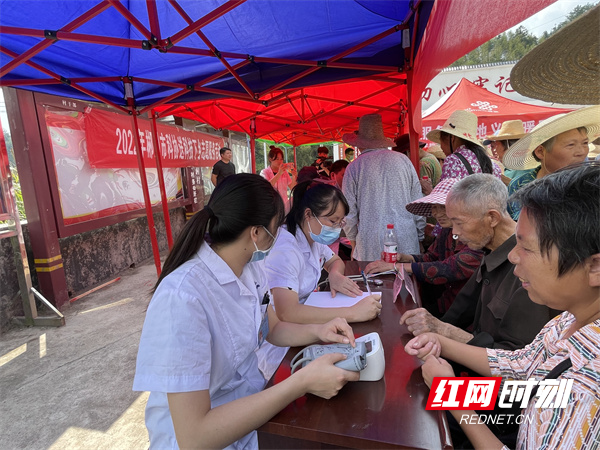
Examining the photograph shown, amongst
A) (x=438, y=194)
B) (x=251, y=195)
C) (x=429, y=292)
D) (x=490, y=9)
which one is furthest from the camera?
(x=429, y=292)

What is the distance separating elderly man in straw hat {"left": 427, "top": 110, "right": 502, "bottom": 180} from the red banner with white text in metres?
4.00

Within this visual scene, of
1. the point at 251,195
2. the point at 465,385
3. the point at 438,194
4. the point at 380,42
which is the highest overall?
the point at 380,42

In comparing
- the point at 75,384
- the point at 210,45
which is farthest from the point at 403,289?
the point at 75,384

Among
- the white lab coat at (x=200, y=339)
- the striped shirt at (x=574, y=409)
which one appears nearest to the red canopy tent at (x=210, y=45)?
the striped shirt at (x=574, y=409)

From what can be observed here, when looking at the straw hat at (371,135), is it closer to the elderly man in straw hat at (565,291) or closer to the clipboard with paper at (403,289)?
the clipboard with paper at (403,289)

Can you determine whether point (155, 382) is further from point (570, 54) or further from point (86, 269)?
point (86, 269)

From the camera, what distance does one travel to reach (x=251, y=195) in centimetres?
107

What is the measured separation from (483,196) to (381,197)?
1288 millimetres

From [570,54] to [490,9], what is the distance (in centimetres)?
40

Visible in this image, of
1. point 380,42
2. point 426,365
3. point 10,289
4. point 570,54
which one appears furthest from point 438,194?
point 10,289

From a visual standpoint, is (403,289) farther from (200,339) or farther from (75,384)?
(75,384)

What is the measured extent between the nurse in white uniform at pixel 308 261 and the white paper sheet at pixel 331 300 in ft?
0.11

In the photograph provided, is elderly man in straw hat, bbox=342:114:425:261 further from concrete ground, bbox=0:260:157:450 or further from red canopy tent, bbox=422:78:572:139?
red canopy tent, bbox=422:78:572:139

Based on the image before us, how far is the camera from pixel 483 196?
1.46 meters
